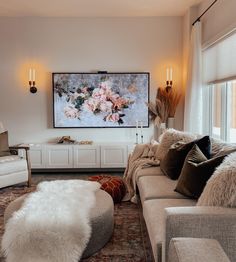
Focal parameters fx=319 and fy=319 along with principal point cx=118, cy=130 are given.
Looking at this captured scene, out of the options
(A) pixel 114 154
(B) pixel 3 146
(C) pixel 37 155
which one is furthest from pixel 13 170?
(A) pixel 114 154

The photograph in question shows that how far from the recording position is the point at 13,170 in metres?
4.52

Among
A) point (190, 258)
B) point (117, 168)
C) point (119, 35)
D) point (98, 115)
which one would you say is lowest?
point (117, 168)

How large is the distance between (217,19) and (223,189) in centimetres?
299

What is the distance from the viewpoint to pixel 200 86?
15.5 feet

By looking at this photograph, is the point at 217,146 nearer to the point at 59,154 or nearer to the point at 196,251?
the point at 196,251

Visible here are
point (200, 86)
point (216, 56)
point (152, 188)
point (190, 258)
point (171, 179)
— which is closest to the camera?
point (190, 258)

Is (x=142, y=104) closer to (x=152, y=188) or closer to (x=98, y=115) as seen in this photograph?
(x=98, y=115)

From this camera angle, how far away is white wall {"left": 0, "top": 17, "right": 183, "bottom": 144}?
5621 mm

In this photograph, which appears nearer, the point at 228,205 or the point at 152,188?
the point at 228,205

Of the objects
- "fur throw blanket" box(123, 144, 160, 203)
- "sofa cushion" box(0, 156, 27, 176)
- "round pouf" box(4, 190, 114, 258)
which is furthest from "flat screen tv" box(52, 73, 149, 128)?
"round pouf" box(4, 190, 114, 258)

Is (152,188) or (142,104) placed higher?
(142,104)

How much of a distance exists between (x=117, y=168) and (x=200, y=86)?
6.63 ft

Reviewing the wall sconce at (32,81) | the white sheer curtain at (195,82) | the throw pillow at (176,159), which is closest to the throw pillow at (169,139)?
the throw pillow at (176,159)

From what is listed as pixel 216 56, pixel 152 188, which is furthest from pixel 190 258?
pixel 216 56
